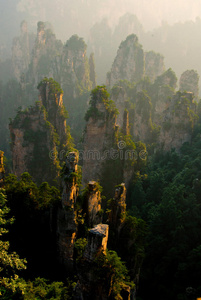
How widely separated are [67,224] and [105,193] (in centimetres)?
1501

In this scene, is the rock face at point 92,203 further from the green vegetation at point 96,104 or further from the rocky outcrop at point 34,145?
the rocky outcrop at point 34,145

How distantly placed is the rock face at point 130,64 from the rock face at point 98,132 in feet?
123

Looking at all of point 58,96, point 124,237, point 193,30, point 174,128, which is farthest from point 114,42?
point 124,237

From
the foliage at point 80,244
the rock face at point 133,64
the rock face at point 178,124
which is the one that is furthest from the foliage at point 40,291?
the rock face at point 133,64

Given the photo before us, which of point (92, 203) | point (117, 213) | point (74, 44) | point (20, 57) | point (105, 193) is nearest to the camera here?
point (92, 203)

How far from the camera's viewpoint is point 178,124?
1455 inches

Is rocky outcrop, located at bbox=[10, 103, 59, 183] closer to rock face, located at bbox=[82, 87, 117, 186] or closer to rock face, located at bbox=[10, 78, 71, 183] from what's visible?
rock face, located at bbox=[10, 78, 71, 183]

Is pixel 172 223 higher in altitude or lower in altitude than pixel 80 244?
higher

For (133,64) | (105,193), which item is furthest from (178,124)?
(133,64)

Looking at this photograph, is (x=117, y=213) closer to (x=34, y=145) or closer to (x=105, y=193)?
(x=105, y=193)

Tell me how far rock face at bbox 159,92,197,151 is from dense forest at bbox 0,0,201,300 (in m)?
0.14

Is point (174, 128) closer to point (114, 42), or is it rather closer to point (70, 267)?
point (70, 267)

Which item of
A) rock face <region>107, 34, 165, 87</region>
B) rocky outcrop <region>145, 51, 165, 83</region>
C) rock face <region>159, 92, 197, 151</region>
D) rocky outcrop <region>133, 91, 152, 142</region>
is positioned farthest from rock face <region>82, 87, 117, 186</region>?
rocky outcrop <region>145, 51, 165, 83</region>

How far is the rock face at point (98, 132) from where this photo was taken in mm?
33531
